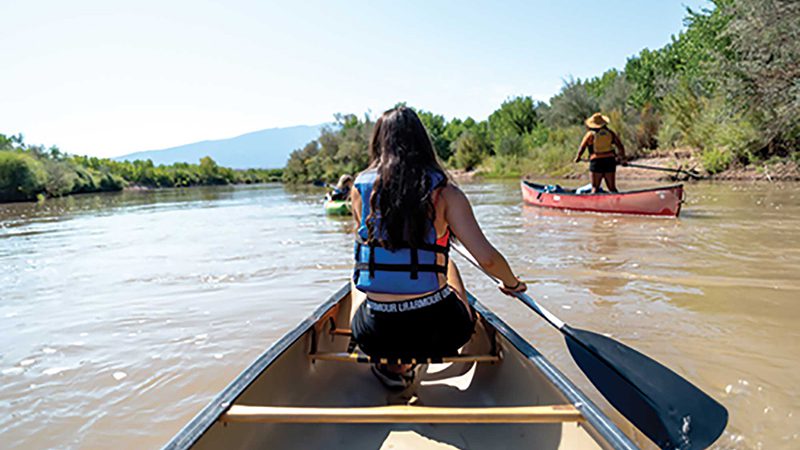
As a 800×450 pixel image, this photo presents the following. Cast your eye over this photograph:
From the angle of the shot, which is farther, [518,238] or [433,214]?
[518,238]

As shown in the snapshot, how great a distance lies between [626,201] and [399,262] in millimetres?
7708

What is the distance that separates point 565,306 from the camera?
13.7ft

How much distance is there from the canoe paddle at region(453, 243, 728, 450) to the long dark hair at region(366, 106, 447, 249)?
464mm

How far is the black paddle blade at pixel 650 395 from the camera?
1.94 m

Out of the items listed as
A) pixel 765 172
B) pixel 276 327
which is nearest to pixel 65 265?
pixel 276 327

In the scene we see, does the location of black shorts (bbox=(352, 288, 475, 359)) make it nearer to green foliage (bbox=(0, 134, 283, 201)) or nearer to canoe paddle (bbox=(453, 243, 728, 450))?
canoe paddle (bbox=(453, 243, 728, 450))

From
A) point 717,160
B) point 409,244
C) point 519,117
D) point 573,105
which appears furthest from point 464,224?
point 519,117

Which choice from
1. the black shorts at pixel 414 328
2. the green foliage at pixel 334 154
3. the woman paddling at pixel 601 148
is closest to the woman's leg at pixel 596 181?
the woman paddling at pixel 601 148

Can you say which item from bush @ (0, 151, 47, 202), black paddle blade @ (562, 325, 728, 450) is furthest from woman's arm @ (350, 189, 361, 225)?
bush @ (0, 151, 47, 202)

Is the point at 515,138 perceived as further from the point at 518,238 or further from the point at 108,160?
the point at 108,160

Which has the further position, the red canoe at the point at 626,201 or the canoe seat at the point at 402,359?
the red canoe at the point at 626,201

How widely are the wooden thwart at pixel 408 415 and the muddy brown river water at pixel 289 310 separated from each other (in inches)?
40.9

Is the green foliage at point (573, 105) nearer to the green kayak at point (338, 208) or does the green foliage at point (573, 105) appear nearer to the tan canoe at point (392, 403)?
the green kayak at point (338, 208)

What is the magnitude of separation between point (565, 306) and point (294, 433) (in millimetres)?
2777
